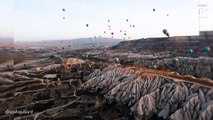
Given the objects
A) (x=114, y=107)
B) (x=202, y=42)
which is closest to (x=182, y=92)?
(x=114, y=107)

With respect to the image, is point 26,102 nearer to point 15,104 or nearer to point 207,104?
point 15,104

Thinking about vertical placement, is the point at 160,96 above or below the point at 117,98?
above

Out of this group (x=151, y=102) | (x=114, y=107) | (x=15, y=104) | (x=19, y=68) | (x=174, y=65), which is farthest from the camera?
(x=19, y=68)

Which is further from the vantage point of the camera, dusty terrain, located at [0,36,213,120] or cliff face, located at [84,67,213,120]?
dusty terrain, located at [0,36,213,120]

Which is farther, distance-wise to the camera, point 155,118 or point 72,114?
point 72,114

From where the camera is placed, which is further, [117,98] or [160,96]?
[117,98]

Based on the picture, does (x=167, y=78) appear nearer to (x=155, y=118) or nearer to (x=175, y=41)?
(x=155, y=118)

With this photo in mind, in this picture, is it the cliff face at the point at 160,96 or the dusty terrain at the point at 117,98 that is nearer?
the cliff face at the point at 160,96

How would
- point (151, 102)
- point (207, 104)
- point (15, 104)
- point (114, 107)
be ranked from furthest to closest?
point (15, 104) → point (114, 107) → point (151, 102) → point (207, 104)

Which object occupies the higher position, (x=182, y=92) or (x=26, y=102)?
(x=182, y=92)

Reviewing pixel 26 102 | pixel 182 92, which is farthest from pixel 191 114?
pixel 26 102
